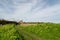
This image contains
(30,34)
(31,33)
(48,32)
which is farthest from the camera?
(31,33)

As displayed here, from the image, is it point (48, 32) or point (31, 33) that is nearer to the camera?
point (48, 32)

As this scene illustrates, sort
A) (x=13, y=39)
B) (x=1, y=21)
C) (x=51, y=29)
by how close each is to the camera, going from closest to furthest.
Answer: (x=13, y=39)
(x=51, y=29)
(x=1, y=21)

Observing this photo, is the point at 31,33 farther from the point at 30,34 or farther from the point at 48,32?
the point at 48,32

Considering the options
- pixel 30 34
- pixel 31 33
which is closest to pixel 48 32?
pixel 30 34

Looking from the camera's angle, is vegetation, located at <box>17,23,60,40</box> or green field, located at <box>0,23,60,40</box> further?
vegetation, located at <box>17,23,60,40</box>

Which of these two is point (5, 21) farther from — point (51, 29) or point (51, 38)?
point (51, 38)

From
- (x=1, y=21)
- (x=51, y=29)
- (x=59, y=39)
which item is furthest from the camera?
(x=1, y=21)

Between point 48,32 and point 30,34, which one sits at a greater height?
point 48,32

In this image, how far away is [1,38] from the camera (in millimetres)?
25281

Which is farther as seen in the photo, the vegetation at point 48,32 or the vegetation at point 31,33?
the vegetation at point 48,32

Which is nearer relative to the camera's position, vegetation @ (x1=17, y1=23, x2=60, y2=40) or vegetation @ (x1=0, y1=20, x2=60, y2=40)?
vegetation @ (x1=0, y1=20, x2=60, y2=40)

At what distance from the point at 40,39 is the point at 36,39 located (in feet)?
2.30

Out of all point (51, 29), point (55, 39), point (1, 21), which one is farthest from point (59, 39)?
point (1, 21)

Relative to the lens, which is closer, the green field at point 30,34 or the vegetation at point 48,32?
the green field at point 30,34
